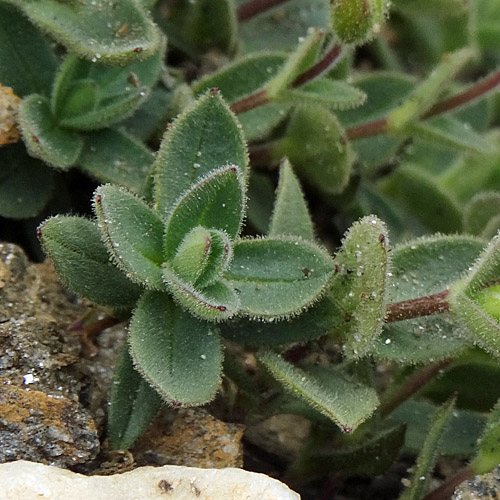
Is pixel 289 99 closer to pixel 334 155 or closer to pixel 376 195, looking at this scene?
pixel 334 155

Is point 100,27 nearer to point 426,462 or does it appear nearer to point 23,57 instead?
point 23,57

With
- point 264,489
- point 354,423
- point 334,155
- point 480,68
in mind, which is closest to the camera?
point 264,489

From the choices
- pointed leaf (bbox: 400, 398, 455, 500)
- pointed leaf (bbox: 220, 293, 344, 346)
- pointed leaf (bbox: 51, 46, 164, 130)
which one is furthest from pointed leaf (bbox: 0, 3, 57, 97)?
pointed leaf (bbox: 400, 398, 455, 500)

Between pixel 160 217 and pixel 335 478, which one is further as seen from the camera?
pixel 335 478

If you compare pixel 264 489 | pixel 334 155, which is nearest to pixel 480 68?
pixel 334 155

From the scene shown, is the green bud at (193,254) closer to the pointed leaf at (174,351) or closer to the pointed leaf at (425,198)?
the pointed leaf at (174,351)

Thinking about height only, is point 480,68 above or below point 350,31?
below

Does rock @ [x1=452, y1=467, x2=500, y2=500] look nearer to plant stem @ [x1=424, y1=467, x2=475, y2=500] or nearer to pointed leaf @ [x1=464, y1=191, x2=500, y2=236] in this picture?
plant stem @ [x1=424, y1=467, x2=475, y2=500]
